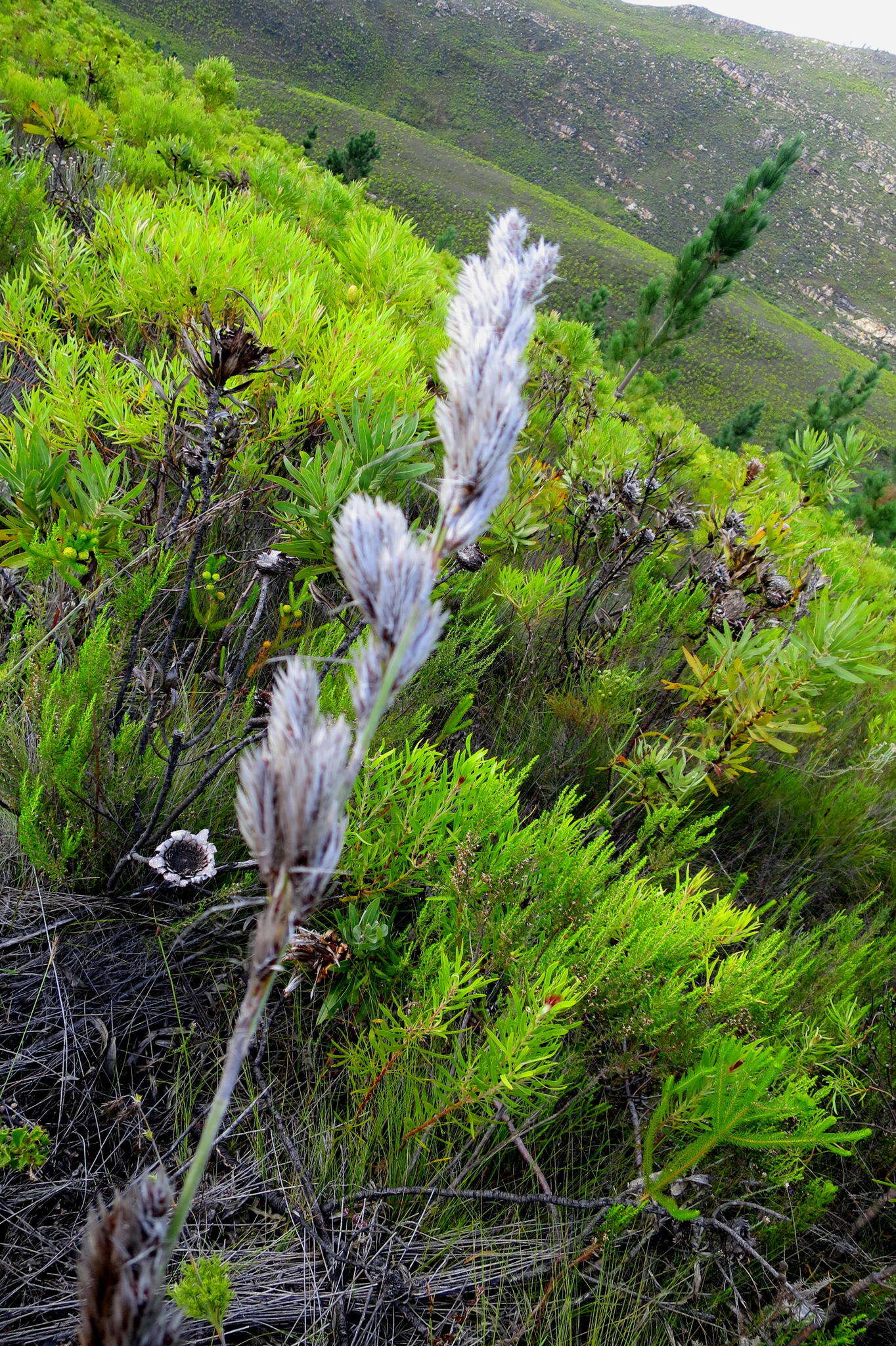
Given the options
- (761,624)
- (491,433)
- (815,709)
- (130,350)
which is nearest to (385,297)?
(130,350)

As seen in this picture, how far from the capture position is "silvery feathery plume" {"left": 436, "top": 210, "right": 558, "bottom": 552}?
1.42 ft

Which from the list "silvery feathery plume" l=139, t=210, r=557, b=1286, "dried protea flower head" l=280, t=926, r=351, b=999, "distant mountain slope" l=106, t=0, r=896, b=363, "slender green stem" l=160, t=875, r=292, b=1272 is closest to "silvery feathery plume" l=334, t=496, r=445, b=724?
"silvery feathery plume" l=139, t=210, r=557, b=1286

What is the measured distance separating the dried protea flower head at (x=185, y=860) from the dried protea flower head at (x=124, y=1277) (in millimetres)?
858

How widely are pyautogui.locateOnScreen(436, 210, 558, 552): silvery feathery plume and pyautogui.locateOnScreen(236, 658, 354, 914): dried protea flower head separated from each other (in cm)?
14

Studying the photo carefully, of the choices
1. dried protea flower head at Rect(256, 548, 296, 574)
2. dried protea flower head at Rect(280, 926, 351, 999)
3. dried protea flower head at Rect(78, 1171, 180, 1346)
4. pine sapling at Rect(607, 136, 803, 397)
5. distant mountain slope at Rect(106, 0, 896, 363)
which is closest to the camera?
dried protea flower head at Rect(78, 1171, 180, 1346)

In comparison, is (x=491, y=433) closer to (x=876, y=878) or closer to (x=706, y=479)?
(x=876, y=878)

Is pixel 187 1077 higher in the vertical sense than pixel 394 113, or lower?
lower

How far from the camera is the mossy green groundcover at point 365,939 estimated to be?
3.41 feet

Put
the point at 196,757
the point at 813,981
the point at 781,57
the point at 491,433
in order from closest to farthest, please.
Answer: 1. the point at 491,433
2. the point at 196,757
3. the point at 813,981
4. the point at 781,57

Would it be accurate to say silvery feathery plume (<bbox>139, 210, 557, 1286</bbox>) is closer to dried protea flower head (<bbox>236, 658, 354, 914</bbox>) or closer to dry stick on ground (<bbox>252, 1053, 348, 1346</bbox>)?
dried protea flower head (<bbox>236, 658, 354, 914</bbox>)

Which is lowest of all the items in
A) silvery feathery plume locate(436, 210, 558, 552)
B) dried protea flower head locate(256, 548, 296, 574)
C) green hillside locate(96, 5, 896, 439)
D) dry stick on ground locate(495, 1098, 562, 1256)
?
dry stick on ground locate(495, 1098, 562, 1256)

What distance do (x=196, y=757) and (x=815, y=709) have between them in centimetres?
231

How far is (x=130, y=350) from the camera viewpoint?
89.7 inches

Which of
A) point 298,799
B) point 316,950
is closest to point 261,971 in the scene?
point 298,799
